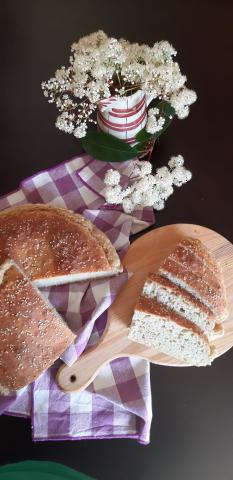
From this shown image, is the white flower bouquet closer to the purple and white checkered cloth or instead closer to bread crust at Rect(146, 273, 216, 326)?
the purple and white checkered cloth

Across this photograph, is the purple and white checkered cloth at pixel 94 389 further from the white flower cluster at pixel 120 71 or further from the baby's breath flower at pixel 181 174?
the white flower cluster at pixel 120 71

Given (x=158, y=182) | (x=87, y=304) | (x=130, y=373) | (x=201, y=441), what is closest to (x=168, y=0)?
(x=158, y=182)

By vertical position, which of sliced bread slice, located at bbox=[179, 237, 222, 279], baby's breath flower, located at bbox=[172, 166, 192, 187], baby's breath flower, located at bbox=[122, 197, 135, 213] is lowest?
sliced bread slice, located at bbox=[179, 237, 222, 279]

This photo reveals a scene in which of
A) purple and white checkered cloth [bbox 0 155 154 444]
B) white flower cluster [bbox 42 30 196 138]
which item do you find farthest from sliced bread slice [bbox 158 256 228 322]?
white flower cluster [bbox 42 30 196 138]

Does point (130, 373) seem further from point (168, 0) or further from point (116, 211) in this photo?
point (168, 0)

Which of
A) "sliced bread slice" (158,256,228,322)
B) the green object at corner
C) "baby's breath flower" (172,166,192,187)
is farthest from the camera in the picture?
"baby's breath flower" (172,166,192,187)

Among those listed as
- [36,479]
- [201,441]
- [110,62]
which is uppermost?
[110,62]

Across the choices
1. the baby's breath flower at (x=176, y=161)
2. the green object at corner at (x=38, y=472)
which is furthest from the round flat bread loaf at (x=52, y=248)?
the green object at corner at (x=38, y=472)
